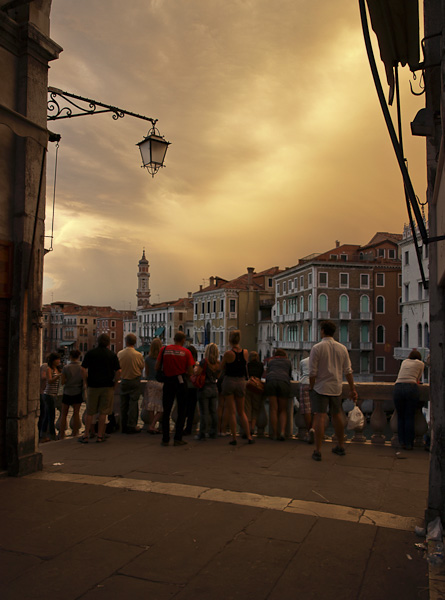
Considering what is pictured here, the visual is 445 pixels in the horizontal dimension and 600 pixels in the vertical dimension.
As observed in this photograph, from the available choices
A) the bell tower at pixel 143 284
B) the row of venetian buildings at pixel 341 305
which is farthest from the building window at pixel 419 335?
the bell tower at pixel 143 284

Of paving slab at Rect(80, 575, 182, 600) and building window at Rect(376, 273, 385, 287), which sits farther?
building window at Rect(376, 273, 385, 287)

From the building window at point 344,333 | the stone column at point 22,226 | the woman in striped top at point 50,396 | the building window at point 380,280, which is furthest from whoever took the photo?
the building window at point 380,280

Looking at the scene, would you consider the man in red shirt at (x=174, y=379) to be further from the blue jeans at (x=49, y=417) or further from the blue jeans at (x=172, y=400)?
the blue jeans at (x=49, y=417)

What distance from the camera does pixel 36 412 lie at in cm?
611

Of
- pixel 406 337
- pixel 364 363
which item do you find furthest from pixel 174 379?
pixel 364 363

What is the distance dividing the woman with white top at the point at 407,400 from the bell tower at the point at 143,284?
359 feet

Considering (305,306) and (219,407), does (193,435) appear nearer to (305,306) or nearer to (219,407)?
(219,407)

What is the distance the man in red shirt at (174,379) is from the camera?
25.6 feet

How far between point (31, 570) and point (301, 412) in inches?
206

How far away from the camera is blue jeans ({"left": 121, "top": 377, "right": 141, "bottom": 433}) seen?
903 centimetres

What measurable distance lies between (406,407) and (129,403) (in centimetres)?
449

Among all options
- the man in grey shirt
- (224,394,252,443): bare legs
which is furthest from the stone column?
the man in grey shirt

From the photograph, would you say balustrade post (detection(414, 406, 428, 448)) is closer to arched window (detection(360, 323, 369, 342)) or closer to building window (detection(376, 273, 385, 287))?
arched window (detection(360, 323, 369, 342))

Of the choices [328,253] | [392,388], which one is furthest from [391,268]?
[392,388]
